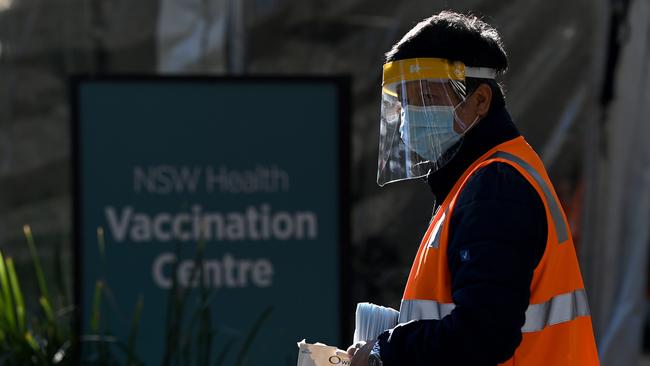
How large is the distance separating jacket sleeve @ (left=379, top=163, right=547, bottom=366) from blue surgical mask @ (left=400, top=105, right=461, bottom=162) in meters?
0.22

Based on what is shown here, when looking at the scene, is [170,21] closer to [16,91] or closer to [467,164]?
[16,91]

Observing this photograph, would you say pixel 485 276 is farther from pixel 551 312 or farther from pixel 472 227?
pixel 551 312

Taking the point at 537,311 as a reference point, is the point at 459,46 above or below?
above

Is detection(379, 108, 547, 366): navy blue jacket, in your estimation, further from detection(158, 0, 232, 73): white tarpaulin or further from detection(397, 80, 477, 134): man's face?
detection(158, 0, 232, 73): white tarpaulin

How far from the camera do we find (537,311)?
2.23 metres

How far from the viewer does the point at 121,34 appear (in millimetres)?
5566

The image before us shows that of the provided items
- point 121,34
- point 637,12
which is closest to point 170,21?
point 121,34

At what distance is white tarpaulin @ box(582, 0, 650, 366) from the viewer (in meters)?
5.32

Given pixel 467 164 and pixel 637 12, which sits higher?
pixel 637 12

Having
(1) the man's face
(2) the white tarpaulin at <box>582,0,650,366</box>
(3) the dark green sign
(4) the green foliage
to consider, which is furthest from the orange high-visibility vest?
(2) the white tarpaulin at <box>582,0,650,366</box>

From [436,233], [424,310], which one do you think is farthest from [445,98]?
[424,310]

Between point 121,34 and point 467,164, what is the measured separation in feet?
11.5

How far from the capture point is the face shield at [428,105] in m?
2.37

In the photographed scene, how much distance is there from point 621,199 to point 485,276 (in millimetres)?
3553
